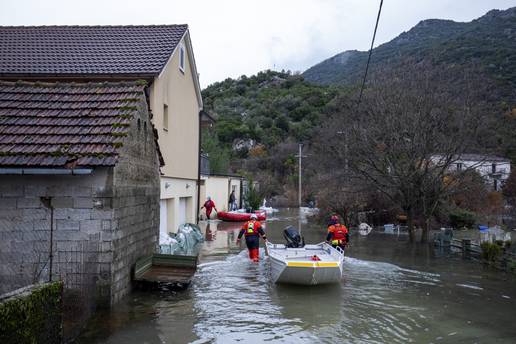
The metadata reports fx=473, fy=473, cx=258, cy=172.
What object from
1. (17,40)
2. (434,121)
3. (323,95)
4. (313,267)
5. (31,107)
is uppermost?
(323,95)

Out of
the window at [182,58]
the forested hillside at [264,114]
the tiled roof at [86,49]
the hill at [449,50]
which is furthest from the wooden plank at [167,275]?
the forested hillside at [264,114]

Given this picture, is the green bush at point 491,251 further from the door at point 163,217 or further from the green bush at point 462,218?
the green bush at point 462,218

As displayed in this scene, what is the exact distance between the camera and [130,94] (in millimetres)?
10156

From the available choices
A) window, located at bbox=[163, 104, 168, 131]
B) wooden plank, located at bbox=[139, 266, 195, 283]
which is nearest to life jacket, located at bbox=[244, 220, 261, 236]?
wooden plank, located at bbox=[139, 266, 195, 283]

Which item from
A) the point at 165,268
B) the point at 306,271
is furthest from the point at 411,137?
the point at 165,268

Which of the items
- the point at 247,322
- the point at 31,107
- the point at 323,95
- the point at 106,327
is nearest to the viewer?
the point at 106,327

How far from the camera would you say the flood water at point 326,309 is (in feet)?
26.3

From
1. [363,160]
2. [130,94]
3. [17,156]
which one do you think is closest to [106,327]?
[17,156]

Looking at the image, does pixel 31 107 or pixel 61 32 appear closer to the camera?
pixel 31 107

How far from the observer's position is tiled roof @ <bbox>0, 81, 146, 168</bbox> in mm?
8375

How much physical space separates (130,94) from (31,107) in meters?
2.00

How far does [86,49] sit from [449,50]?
40.8 meters

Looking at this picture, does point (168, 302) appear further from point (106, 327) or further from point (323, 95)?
point (323, 95)

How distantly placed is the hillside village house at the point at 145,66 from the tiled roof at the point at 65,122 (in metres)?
4.38
